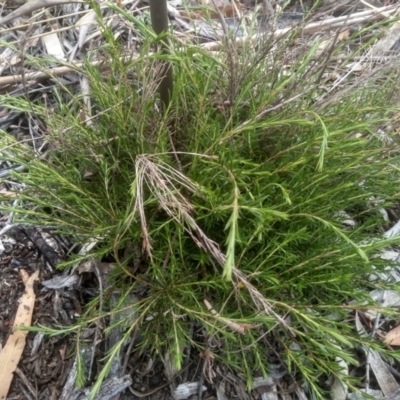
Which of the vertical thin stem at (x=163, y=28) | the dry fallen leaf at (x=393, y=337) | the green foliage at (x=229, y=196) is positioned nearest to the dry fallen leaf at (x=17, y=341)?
the green foliage at (x=229, y=196)

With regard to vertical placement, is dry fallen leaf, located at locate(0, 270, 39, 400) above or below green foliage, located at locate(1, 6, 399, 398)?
below

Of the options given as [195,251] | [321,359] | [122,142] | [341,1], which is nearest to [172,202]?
[195,251]

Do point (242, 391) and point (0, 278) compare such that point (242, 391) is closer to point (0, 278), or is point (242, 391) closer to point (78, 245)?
point (78, 245)

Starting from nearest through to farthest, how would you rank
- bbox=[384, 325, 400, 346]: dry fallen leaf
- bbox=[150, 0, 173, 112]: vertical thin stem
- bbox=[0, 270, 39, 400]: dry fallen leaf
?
bbox=[150, 0, 173, 112]: vertical thin stem → bbox=[0, 270, 39, 400]: dry fallen leaf → bbox=[384, 325, 400, 346]: dry fallen leaf

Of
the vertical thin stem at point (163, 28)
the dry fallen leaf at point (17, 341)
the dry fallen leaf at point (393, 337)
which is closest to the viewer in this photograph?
the vertical thin stem at point (163, 28)

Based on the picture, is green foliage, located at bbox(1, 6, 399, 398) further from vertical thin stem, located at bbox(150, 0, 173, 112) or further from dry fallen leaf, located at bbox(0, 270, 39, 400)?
dry fallen leaf, located at bbox(0, 270, 39, 400)

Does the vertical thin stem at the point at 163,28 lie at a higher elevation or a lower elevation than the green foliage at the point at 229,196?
higher

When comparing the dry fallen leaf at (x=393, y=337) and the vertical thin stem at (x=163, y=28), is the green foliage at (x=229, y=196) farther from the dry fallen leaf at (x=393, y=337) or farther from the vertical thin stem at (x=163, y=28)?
the dry fallen leaf at (x=393, y=337)

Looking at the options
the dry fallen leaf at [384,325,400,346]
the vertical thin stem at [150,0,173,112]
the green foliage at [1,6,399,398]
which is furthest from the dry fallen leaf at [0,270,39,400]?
the dry fallen leaf at [384,325,400,346]
